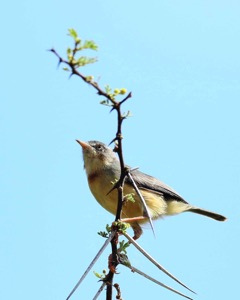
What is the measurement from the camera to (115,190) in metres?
7.39

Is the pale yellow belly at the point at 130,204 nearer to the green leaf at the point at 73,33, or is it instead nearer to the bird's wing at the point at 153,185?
the bird's wing at the point at 153,185

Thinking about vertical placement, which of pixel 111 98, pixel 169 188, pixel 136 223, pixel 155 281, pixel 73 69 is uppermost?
pixel 169 188

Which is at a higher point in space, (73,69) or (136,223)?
(136,223)

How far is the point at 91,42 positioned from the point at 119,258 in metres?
1.75

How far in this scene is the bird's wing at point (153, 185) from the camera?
8.05 metres

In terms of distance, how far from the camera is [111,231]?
3.66 m

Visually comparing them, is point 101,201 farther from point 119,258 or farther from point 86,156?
point 119,258

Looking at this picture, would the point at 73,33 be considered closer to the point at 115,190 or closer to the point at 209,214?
the point at 115,190

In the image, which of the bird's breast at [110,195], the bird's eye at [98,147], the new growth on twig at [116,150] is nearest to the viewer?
the new growth on twig at [116,150]

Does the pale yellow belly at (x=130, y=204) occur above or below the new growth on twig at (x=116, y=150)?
above

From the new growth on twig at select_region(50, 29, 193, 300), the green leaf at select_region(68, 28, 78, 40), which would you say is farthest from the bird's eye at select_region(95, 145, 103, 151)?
the green leaf at select_region(68, 28, 78, 40)

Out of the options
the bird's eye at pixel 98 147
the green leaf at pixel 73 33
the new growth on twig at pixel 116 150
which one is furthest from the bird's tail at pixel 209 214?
the green leaf at pixel 73 33

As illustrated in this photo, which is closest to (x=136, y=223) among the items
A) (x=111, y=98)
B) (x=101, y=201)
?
(x=101, y=201)

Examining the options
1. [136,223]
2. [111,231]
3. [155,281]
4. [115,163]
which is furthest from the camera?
[115,163]
